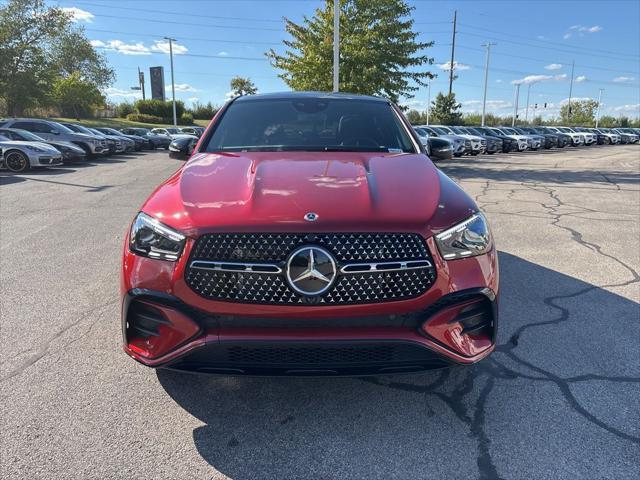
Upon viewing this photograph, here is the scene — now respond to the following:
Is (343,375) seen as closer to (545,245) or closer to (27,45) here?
(545,245)

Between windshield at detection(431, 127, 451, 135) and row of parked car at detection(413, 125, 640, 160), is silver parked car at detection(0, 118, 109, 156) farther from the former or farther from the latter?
windshield at detection(431, 127, 451, 135)

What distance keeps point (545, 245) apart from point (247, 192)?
4806mm

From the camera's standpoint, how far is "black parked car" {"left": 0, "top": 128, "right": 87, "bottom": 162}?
53.3 ft

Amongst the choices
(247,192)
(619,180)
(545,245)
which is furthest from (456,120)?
(247,192)

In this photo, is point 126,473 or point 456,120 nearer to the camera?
point 126,473

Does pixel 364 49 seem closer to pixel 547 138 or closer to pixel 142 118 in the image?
pixel 547 138

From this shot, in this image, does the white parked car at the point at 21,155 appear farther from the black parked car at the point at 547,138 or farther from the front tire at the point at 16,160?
the black parked car at the point at 547,138

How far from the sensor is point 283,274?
213 centimetres

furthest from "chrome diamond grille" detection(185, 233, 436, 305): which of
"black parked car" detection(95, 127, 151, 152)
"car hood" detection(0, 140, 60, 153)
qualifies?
"black parked car" detection(95, 127, 151, 152)

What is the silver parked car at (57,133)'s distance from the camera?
61.9ft

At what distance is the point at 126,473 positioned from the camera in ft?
6.84

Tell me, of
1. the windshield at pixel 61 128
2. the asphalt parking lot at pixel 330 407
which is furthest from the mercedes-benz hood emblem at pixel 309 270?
the windshield at pixel 61 128

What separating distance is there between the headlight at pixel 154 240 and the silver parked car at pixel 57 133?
19.8 metres

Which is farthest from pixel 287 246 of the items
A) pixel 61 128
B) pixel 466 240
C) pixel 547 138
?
pixel 547 138
